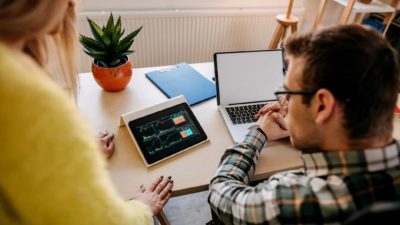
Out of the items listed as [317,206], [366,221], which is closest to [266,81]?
[317,206]

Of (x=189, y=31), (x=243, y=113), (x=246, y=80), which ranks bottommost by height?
(x=189, y=31)

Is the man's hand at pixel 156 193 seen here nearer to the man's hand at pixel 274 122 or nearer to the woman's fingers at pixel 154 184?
the woman's fingers at pixel 154 184

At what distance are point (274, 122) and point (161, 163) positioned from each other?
0.44 meters

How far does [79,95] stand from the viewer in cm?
130

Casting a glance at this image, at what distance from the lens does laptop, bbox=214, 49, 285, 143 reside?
127 centimetres

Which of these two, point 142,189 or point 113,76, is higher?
point 113,76

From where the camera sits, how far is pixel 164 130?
110cm

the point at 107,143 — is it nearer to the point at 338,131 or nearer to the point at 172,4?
the point at 338,131

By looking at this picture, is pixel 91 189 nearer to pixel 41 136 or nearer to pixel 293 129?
pixel 41 136

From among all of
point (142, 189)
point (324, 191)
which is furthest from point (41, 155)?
point (324, 191)

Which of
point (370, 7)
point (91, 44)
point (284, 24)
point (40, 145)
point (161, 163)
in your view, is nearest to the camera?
point (40, 145)

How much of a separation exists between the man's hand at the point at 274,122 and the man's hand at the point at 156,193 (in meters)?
0.40

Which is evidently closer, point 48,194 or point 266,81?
point 48,194

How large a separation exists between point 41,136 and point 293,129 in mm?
639
